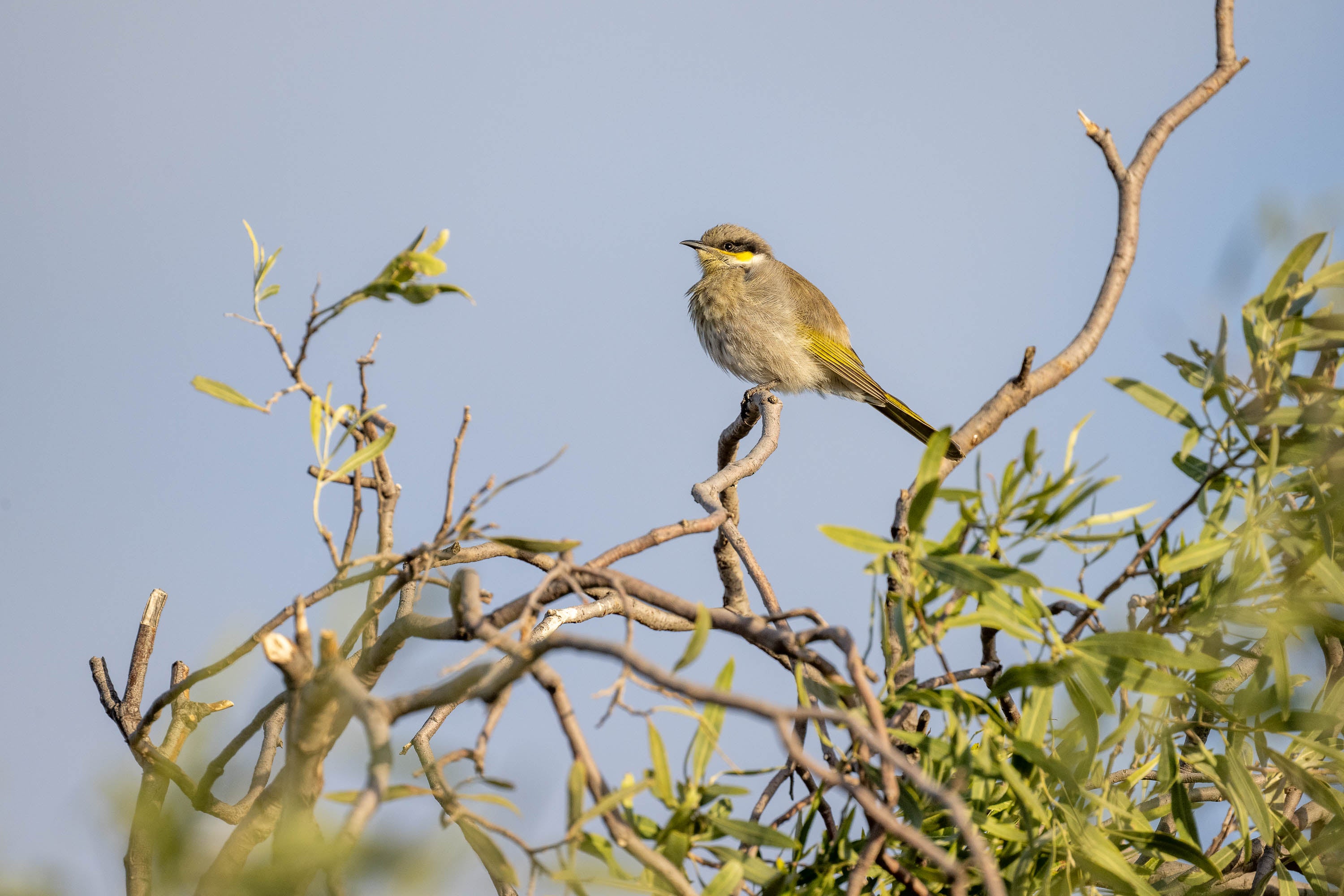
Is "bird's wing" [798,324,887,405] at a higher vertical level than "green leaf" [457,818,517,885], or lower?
higher

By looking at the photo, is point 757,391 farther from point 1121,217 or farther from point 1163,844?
point 1163,844

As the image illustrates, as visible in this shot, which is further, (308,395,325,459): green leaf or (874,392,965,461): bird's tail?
(874,392,965,461): bird's tail

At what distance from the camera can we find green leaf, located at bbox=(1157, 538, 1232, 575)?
1235mm

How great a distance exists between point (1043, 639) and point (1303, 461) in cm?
44

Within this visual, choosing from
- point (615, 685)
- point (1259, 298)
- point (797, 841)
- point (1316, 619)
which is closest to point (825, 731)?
point (797, 841)

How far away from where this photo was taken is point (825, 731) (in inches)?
52.0

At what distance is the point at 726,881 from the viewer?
3.56 ft

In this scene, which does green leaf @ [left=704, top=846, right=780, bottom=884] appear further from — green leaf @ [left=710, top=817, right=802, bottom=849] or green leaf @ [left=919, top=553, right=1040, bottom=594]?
green leaf @ [left=919, top=553, right=1040, bottom=594]

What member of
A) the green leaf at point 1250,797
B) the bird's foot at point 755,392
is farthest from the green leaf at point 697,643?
the bird's foot at point 755,392

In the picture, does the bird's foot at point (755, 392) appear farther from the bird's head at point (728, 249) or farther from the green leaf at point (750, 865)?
the green leaf at point (750, 865)

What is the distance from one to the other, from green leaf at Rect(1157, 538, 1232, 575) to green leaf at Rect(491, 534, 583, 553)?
2.41 ft

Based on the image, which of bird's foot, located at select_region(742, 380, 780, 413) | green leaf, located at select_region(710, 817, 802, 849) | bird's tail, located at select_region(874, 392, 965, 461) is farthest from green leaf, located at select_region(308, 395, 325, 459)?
bird's tail, located at select_region(874, 392, 965, 461)

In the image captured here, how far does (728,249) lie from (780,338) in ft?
3.35

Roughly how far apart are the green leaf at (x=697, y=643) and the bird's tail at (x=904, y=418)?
16.6ft
